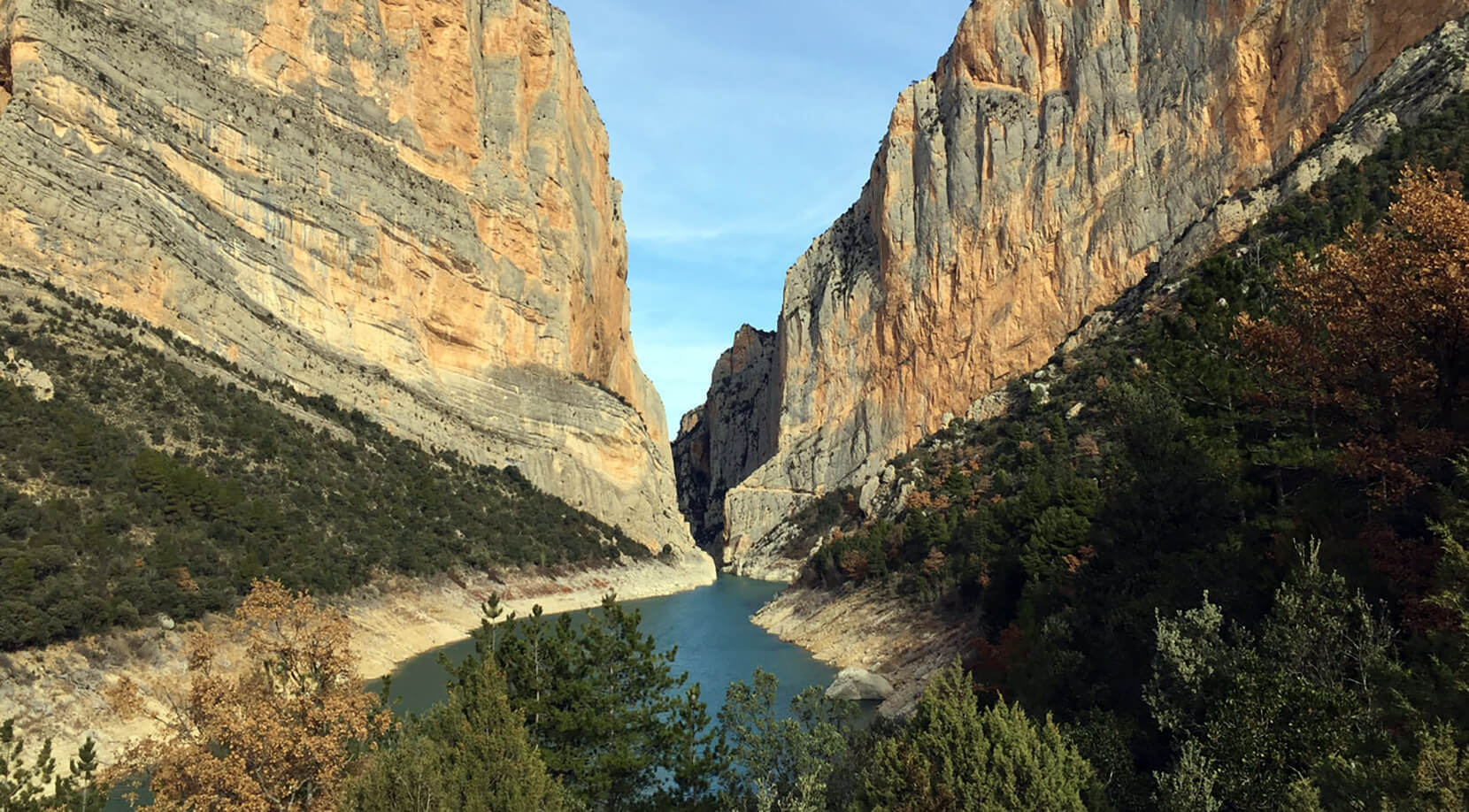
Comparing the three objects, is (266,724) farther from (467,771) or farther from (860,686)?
(860,686)

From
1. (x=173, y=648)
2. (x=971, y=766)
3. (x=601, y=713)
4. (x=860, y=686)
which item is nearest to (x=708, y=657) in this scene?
(x=860, y=686)

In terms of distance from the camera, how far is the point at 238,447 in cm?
4253

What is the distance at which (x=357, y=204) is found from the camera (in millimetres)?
66875

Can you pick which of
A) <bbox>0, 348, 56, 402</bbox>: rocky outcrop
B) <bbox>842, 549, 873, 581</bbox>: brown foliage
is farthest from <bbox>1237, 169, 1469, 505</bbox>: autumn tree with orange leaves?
<bbox>0, 348, 56, 402</bbox>: rocky outcrop

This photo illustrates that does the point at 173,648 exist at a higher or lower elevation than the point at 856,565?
lower

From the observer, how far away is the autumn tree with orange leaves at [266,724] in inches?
424

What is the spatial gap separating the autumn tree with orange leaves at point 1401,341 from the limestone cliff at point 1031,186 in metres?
41.7

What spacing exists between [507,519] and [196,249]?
27258 millimetres

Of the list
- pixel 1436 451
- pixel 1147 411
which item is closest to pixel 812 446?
pixel 1147 411

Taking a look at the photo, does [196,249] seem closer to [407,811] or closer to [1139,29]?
[407,811]

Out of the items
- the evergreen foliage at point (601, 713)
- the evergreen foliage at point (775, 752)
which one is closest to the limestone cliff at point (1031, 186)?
the evergreen foliage at point (775, 752)

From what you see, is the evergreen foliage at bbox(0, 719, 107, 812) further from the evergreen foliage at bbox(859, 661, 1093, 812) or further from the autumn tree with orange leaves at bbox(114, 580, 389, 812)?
the evergreen foliage at bbox(859, 661, 1093, 812)

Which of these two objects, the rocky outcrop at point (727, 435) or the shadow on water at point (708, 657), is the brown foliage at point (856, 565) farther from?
the rocky outcrop at point (727, 435)

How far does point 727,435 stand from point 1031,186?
80.9m
